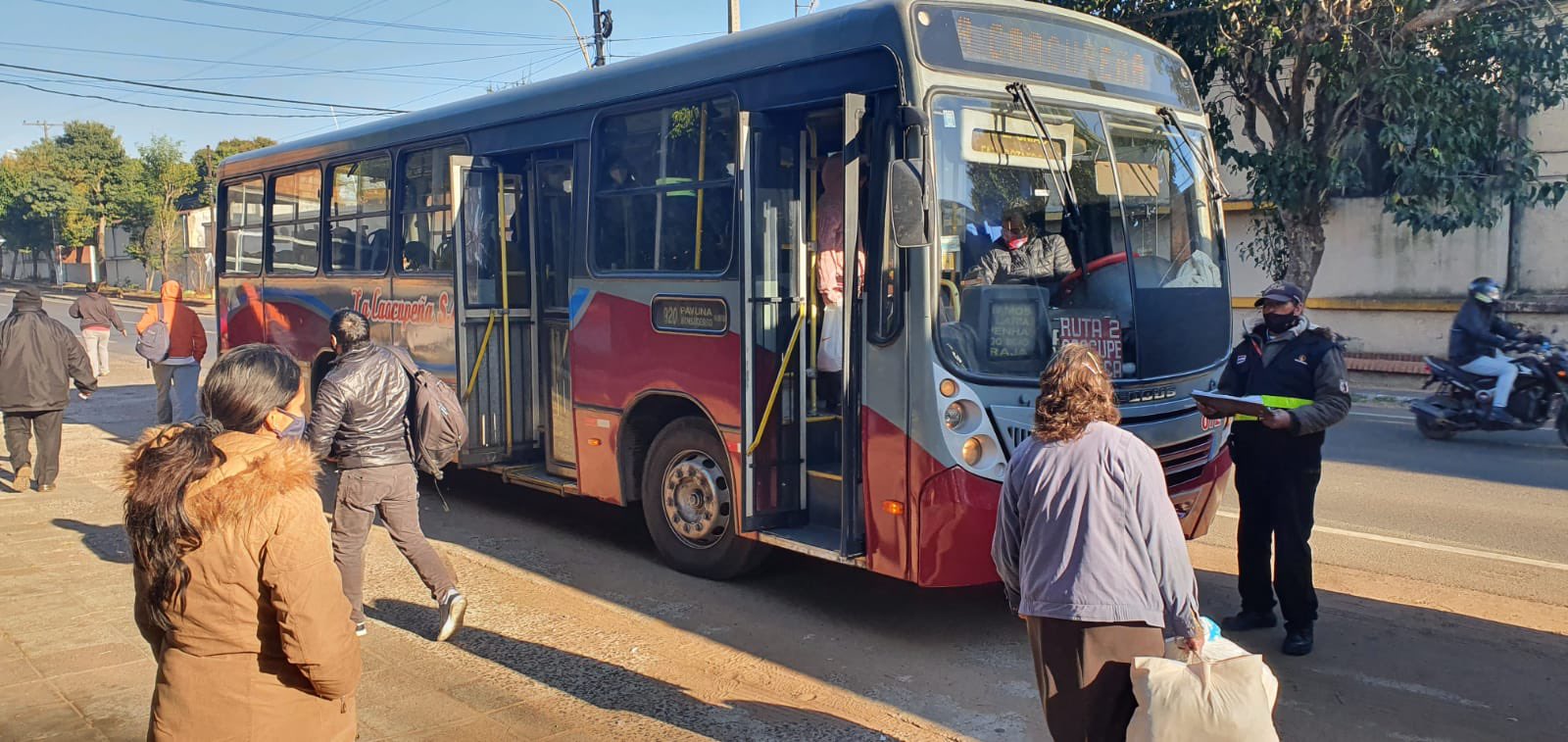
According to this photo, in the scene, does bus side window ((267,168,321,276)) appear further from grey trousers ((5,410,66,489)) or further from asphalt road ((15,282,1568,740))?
asphalt road ((15,282,1568,740))

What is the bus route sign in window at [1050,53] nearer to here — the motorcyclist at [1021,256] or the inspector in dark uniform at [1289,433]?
the motorcyclist at [1021,256]

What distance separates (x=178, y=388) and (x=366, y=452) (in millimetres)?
7543

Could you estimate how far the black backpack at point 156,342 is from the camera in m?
11.4

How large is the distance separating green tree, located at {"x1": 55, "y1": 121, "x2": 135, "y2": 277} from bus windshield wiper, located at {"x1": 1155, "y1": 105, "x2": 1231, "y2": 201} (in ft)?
192

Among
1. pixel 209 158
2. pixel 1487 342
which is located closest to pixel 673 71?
pixel 1487 342

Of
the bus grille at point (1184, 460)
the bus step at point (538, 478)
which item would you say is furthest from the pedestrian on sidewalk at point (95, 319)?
the bus grille at point (1184, 460)

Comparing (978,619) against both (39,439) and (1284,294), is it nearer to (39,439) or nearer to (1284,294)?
(1284,294)

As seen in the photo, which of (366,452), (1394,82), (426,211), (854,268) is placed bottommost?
(366,452)

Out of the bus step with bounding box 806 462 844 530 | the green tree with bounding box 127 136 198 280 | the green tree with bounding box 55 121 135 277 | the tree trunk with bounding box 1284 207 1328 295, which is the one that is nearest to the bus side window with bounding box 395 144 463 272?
the bus step with bounding box 806 462 844 530

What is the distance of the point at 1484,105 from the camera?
14.7 m

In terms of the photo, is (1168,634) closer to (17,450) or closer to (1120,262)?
(1120,262)

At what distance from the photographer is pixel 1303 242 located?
54.7 ft

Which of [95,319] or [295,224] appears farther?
[95,319]

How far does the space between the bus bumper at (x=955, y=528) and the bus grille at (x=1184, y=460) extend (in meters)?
1.12
